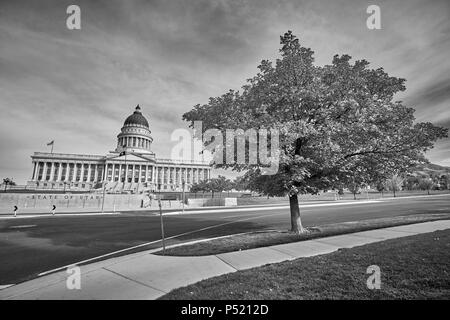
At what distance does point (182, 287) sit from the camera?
4.99 meters

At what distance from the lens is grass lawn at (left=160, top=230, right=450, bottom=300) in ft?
14.6

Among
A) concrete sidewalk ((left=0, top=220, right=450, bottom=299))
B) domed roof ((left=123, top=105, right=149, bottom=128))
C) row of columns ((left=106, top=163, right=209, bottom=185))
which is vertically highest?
domed roof ((left=123, top=105, right=149, bottom=128))

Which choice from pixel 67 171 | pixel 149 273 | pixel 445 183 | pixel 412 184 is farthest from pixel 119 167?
pixel 445 183

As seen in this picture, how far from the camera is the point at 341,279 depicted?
510 centimetres

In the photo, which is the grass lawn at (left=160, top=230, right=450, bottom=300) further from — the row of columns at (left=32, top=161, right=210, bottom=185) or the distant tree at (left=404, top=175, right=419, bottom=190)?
the row of columns at (left=32, top=161, right=210, bottom=185)

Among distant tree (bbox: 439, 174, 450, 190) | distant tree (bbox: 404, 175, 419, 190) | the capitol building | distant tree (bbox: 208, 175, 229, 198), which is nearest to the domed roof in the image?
the capitol building

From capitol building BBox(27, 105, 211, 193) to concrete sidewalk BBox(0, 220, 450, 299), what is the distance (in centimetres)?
10726

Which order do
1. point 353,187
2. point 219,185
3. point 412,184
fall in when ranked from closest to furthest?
point 353,187 < point 219,185 < point 412,184

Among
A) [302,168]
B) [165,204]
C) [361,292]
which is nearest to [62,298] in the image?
[361,292]

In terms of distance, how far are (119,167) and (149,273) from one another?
126799 mm

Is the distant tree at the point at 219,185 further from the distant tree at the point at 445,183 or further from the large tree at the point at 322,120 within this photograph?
the distant tree at the point at 445,183

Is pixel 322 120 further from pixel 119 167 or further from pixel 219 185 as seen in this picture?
pixel 119 167
